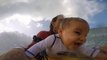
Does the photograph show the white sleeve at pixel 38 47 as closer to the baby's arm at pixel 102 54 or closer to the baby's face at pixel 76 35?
the baby's face at pixel 76 35

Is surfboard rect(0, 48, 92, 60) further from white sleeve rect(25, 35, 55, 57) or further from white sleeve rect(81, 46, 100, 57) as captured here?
white sleeve rect(81, 46, 100, 57)

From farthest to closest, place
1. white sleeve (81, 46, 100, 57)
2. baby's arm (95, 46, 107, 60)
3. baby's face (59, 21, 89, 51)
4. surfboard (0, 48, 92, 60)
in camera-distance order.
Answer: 1. white sleeve (81, 46, 100, 57)
2. baby's face (59, 21, 89, 51)
3. baby's arm (95, 46, 107, 60)
4. surfboard (0, 48, 92, 60)

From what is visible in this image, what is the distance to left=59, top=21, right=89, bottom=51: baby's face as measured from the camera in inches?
75.5

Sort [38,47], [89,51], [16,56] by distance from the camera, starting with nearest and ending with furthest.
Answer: [16,56], [38,47], [89,51]

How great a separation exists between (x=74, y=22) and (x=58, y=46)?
216mm

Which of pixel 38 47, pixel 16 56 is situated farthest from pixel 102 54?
pixel 16 56

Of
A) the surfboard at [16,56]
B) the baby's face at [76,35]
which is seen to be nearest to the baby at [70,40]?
the baby's face at [76,35]

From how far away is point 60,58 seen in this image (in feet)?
5.16

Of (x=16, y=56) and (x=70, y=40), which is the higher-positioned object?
(x=70, y=40)

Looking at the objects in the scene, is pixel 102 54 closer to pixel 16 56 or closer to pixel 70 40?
pixel 70 40

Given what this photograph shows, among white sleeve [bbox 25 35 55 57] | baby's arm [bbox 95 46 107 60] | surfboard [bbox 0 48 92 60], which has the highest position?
white sleeve [bbox 25 35 55 57]

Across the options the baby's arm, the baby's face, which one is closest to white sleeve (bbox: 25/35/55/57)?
the baby's face

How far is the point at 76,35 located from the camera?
1928 mm

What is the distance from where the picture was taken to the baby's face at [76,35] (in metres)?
1.92
